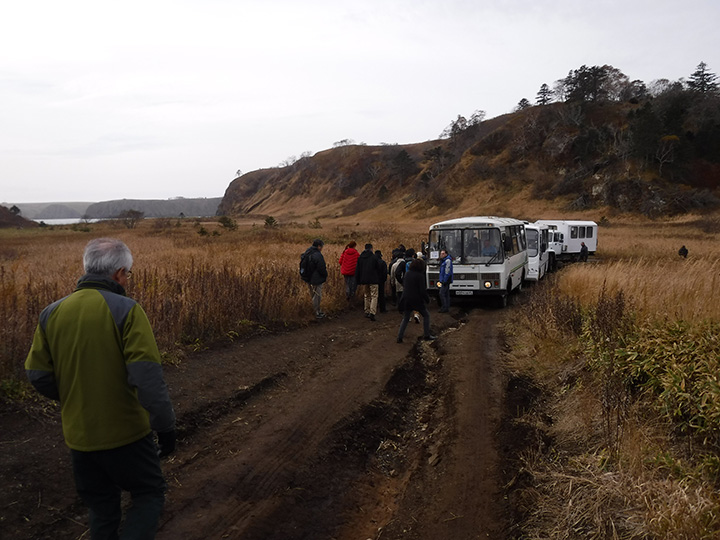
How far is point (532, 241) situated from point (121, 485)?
18719 millimetres

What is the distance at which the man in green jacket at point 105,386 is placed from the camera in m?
2.87

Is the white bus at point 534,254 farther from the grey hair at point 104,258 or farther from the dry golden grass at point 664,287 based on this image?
the grey hair at point 104,258

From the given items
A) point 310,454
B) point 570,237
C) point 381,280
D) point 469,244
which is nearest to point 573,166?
point 570,237

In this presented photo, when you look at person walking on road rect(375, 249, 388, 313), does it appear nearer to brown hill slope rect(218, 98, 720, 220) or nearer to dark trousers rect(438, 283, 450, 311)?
dark trousers rect(438, 283, 450, 311)

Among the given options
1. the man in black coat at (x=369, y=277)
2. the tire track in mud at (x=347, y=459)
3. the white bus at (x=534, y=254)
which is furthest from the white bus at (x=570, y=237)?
the tire track in mud at (x=347, y=459)

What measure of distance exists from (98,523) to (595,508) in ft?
11.0

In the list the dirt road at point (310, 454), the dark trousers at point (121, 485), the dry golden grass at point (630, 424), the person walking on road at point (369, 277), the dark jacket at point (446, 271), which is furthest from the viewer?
the dark jacket at point (446, 271)

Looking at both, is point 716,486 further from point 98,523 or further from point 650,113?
point 650,113

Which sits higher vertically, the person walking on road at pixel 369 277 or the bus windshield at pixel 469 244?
the bus windshield at pixel 469 244

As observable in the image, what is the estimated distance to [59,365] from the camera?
2.96 metres

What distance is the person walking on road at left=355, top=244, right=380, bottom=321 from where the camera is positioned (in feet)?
40.1

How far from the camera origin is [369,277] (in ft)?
40.2

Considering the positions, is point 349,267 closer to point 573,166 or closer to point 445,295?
point 445,295

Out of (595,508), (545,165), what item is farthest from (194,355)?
(545,165)
